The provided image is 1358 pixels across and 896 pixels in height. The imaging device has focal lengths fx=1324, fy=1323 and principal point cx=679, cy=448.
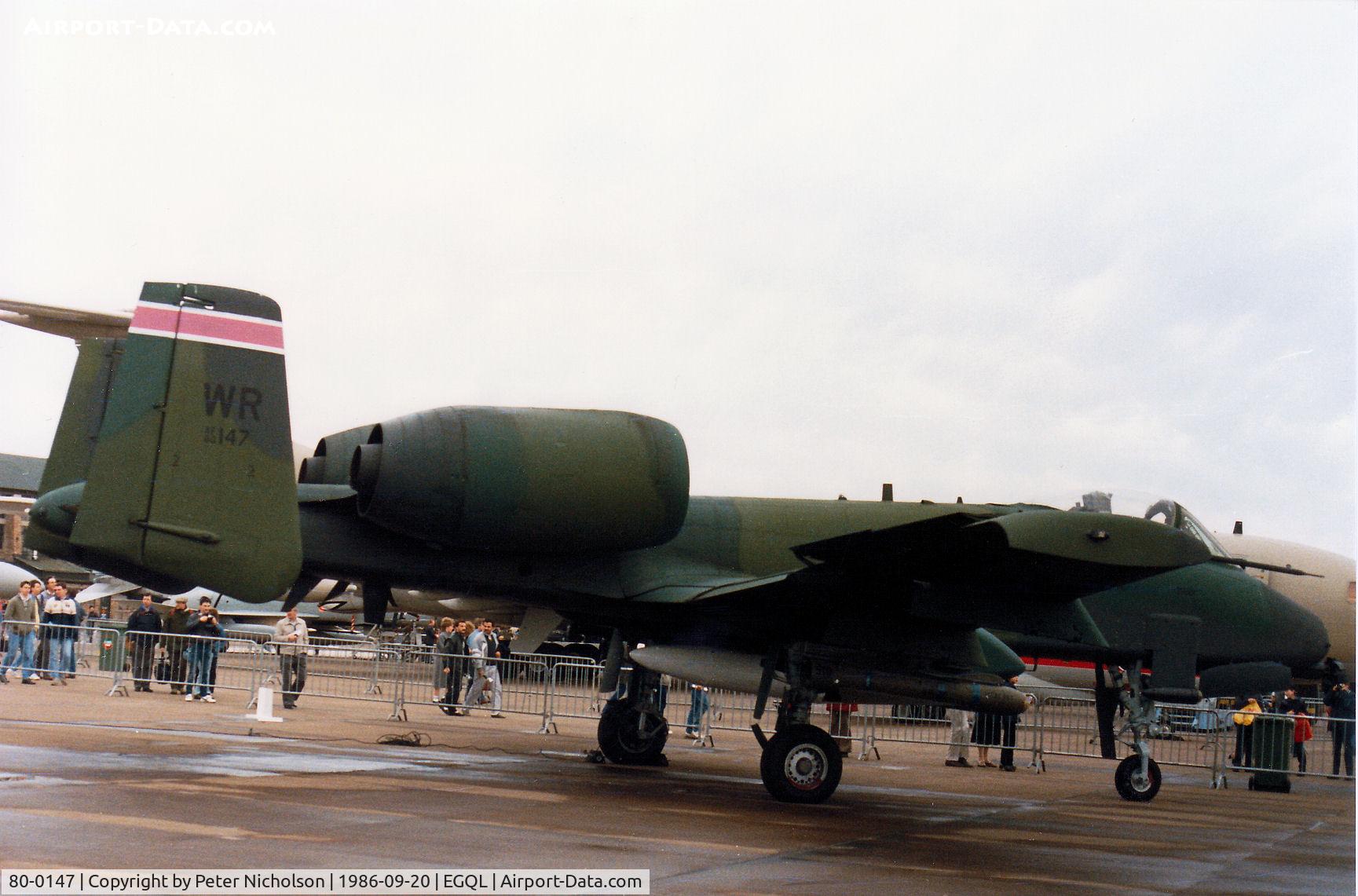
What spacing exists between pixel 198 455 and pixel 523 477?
2.49m

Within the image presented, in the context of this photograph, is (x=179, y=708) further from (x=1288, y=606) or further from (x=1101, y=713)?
(x=1288, y=606)

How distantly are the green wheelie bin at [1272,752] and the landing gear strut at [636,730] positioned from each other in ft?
26.4

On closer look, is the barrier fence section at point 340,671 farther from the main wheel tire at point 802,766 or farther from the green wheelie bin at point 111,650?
the main wheel tire at point 802,766

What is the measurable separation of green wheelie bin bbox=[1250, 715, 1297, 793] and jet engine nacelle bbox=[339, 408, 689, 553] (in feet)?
33.2

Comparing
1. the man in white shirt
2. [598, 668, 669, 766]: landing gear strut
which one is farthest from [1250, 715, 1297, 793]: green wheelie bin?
the man in white shirt

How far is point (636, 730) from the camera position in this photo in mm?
14797

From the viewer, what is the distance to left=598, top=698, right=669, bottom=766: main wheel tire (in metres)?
14.8

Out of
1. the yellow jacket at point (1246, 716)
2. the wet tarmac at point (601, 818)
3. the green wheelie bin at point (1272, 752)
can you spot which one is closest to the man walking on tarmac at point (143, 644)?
the wet tarmac at point (601, 818)

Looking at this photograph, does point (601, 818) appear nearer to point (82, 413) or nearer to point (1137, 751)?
point (82, 413)

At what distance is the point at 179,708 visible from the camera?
19.4 metres

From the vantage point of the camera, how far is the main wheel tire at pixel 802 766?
11492mm

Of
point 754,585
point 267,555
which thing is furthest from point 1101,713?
point 267,555

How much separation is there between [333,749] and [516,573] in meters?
4.16
